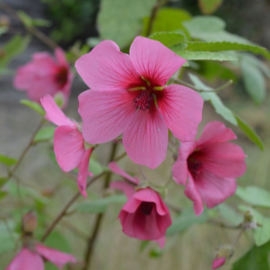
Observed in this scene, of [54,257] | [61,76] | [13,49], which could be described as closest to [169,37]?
[54,257]

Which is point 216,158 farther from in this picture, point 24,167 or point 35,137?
point 24,167

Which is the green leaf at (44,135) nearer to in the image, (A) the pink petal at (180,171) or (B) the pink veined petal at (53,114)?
(B) the pink veined petal at (53,114)

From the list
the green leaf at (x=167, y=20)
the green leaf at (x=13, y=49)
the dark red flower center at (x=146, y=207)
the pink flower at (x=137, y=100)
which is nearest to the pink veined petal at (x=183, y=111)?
the pink flower at (x=137, y=100)

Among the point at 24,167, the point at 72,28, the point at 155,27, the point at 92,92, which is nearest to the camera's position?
the point at 92,92

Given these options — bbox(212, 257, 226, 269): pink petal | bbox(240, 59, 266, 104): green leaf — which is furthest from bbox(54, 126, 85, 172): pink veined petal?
bbox(240, 59, 266, 104): green leaf

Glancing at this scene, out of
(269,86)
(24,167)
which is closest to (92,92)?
(24,167)

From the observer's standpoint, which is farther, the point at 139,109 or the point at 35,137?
the point at 35,137
